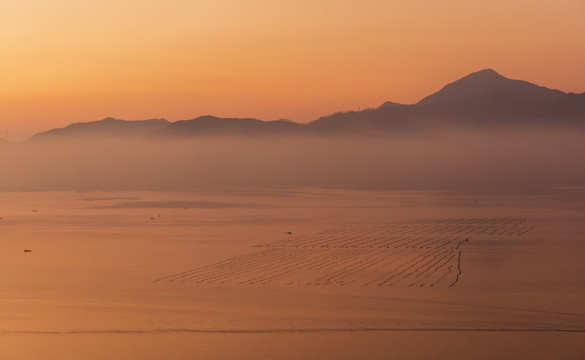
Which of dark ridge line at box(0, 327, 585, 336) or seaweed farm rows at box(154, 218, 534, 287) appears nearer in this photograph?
dark ridge line at box(0, 327, 585, 336)

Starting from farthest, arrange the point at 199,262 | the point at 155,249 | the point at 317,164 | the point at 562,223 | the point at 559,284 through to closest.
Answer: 1. the point at 317,164
2. the point at 562,223
3. the point at 155,249
4. the point at 199,262
5. the point at 559,284

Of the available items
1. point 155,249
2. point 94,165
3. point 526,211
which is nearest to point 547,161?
point 94,165

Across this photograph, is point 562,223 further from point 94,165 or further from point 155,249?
point 94,165

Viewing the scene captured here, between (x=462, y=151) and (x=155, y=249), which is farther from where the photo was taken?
(x=462, y=151)

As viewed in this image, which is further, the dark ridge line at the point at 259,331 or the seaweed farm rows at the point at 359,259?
the seaweed farm rows at the point at 359,259

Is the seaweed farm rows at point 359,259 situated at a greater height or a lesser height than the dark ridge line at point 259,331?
greater

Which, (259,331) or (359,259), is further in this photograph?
(359,259)

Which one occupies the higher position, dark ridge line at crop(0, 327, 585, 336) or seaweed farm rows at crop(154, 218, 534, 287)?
seaweed farm rows at crop(154, 218, 534, 287)

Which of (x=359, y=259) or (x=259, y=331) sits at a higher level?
(x=359, y=259)
